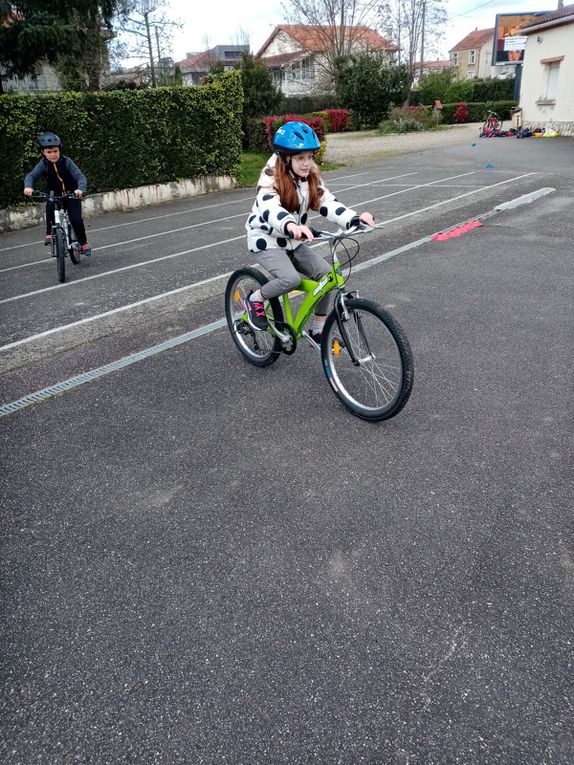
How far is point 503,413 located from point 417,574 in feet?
5.92

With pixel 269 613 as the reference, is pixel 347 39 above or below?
above

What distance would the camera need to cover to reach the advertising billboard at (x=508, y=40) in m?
37.4

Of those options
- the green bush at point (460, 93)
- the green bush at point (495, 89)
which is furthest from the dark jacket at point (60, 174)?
the green bush at point (495, 89)

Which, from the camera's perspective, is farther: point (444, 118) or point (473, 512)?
point (444, 118)

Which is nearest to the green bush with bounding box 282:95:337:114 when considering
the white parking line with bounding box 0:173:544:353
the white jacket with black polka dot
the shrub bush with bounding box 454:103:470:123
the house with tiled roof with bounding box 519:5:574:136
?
the shrub bush with bounding box 454:103:470:123

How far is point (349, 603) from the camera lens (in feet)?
8.52

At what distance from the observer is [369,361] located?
4.12m

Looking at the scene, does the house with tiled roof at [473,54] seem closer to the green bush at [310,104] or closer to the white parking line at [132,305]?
the green bush at [310,104]

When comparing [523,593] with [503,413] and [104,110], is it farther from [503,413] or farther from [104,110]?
[104,110]

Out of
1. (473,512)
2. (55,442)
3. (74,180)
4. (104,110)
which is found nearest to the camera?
(473,512)

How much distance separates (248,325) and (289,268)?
90 cm

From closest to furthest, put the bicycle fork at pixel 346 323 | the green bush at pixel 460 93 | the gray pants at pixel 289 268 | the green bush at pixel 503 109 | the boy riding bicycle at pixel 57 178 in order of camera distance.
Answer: the bicycle fork at pixel 346 323, the gray pants at pixel 289 268, the boy riding bicycle at pixel 57 178, the green bush at pixel 503 109, the green bush at pixel 460 93

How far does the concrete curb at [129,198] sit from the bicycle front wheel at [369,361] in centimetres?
1201

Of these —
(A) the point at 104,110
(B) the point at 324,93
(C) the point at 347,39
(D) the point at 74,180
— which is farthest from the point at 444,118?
(D) the point at 74,180
